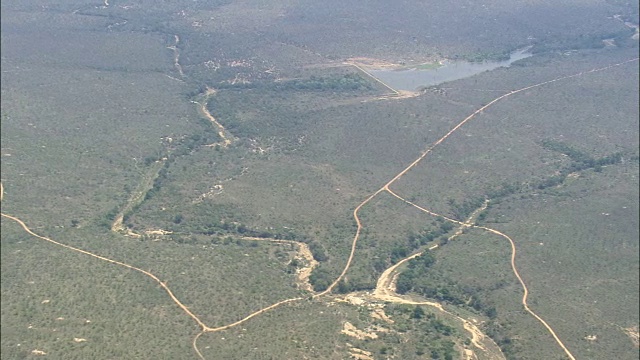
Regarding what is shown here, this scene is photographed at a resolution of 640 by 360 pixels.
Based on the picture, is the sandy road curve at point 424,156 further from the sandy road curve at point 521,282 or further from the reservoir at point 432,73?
the reservoir at point 432,73

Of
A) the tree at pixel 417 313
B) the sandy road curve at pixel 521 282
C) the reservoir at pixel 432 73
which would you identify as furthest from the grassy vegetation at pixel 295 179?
the reservoir at pixel 432 73

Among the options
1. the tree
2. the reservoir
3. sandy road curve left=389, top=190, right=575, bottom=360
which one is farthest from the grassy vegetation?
the reservoir

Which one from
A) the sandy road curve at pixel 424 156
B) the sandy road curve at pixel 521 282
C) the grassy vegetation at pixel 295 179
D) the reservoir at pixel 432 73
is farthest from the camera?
the reservoir at pixel 432 73

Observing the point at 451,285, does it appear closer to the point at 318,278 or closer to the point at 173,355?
the point at 318,278

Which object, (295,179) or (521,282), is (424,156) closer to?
(295,179)

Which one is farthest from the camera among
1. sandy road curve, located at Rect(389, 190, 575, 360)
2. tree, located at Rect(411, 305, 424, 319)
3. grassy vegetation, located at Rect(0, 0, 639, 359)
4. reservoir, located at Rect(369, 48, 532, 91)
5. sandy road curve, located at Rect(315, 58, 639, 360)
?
reservoir, located at Rect(369, 48, 532, 91)

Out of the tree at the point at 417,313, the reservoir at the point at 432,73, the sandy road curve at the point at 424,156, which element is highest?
the tree at the point at 417,313

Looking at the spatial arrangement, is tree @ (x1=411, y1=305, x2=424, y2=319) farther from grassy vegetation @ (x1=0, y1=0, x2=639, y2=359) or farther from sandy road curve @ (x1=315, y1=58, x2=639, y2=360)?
sandy road curve @ (x1=315, y1=58, x2=639, y2=360)
